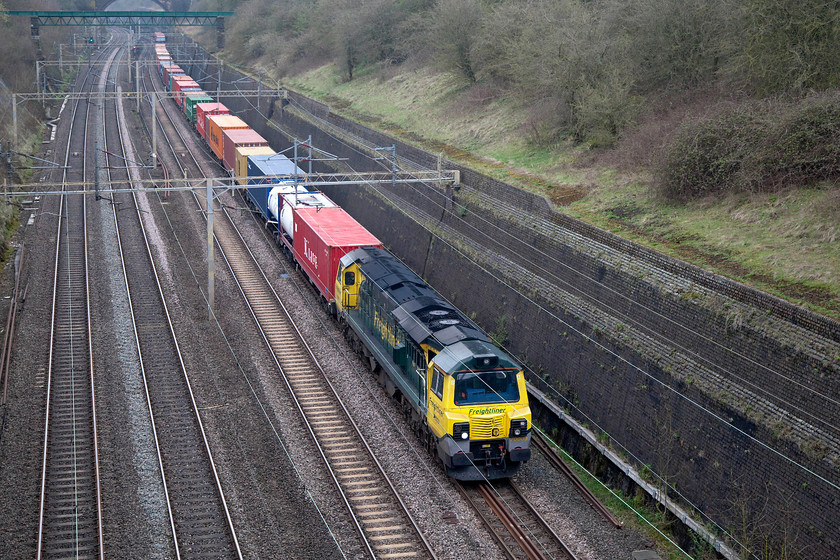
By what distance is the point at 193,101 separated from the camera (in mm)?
60031

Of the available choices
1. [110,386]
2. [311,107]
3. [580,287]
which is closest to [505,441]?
[580,287]

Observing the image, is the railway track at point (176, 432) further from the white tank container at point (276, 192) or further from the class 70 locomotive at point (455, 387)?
the white tank container at point (276, 192)

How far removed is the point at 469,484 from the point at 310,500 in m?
3.46

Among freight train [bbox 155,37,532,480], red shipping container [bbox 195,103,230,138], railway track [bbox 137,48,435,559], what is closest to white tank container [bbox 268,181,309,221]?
freight train [bbox 155,37,532,480]

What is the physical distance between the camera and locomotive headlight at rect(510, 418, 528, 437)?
16078 mm

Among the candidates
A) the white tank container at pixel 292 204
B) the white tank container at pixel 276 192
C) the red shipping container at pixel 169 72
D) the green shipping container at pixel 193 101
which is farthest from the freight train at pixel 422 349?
the red shipping container at pixel 169 72

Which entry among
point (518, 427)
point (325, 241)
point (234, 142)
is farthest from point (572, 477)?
point (234, 142)

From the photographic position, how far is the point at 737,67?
80.0ft

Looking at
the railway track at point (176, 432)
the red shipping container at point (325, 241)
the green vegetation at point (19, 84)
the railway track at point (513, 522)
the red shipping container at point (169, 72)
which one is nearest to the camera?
the railway track at point (513, 522)

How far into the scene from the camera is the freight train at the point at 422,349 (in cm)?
1587

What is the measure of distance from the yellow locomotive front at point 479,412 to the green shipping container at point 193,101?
48.6 m

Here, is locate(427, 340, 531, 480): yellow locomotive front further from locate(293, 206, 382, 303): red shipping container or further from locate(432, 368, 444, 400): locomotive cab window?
locate(293, 206, 382, 303): red shipping container

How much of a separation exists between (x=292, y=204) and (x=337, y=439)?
1393 centimetres

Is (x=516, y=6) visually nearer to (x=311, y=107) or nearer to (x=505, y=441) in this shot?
(x=311, y=107)
